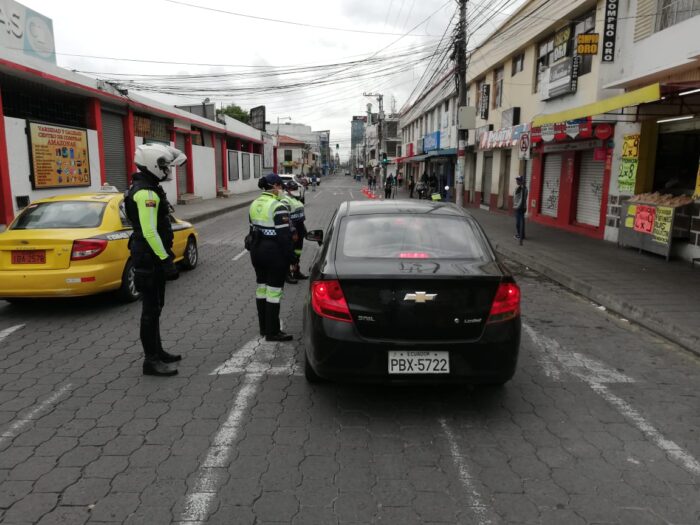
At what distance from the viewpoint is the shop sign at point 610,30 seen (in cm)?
1248

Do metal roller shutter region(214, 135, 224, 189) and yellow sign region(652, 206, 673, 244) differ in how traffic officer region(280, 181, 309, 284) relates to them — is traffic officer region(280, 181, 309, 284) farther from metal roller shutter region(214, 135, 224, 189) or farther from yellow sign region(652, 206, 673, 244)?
metal roller shutter region(214, 135, 224, 189)

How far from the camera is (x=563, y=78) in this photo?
48.7 ft

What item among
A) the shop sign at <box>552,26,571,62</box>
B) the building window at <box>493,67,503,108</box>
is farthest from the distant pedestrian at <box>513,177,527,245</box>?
the building window at <box>493,67,503,108</box>

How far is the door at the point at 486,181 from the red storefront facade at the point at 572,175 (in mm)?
5602

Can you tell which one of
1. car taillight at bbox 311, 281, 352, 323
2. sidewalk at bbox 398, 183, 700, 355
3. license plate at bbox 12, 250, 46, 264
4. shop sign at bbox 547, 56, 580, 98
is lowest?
sidewalk at bbox 398, 183, 700, 355

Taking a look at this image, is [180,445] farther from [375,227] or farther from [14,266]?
[14,266]

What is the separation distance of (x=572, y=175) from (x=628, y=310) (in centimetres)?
935

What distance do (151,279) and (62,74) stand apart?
12346mm

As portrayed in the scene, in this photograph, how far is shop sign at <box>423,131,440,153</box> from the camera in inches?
1264

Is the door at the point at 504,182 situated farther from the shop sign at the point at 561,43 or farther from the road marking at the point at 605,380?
the road marking at the point at 605,380

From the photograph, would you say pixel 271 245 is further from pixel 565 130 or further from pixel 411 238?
pixel 565 130

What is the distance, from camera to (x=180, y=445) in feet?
11.6

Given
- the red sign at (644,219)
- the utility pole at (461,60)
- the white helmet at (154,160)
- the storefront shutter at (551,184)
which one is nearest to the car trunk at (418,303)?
the white helmet at (154,160)

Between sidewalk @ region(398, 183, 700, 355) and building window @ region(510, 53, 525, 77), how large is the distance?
8.32 metres
